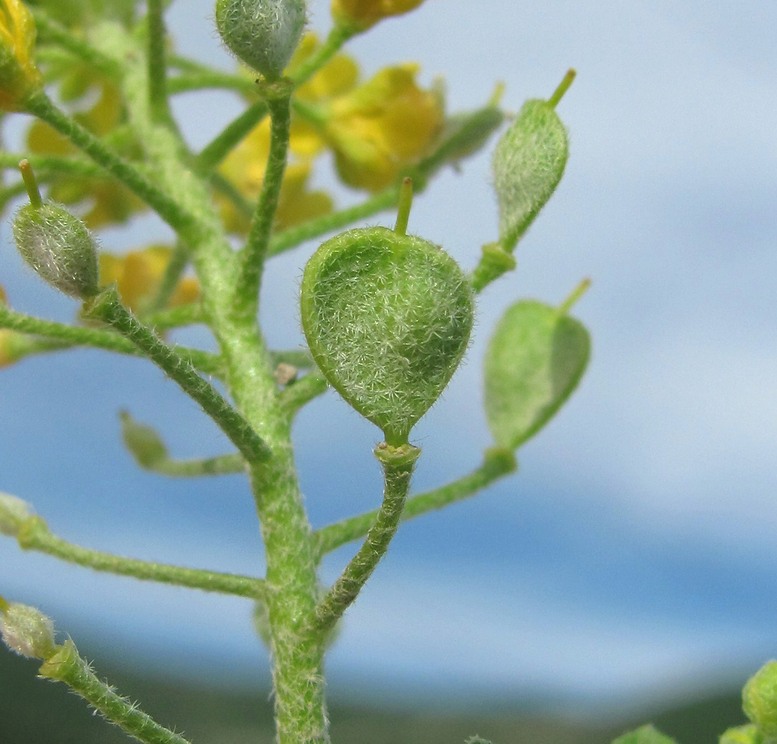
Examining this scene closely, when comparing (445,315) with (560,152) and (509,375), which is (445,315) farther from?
(509,375)

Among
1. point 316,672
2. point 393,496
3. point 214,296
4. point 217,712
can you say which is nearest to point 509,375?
point 214,296

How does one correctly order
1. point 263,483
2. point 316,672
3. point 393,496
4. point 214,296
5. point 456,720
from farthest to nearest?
point 456,720 → point 214,296 → point 263,483 → point 316,672 → point 393,496

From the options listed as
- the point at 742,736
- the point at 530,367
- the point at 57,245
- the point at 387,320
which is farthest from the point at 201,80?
the point at 742,736

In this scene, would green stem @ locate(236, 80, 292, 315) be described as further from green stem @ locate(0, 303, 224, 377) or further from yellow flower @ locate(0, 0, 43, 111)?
yellow flower @ locate(0, 0, 43, 111)

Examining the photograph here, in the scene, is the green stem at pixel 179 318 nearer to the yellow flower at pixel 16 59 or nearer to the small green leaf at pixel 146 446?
the small green leaf at pixel 146 446

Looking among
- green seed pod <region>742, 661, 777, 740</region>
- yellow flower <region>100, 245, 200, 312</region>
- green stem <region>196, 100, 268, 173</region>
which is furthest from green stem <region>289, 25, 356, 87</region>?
green seed pod <region>742, 661, 777, 740</region>

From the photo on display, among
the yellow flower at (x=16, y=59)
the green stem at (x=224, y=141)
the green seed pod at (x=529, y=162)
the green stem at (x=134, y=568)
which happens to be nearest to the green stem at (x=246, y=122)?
the green stem at (x=224, y=141)
